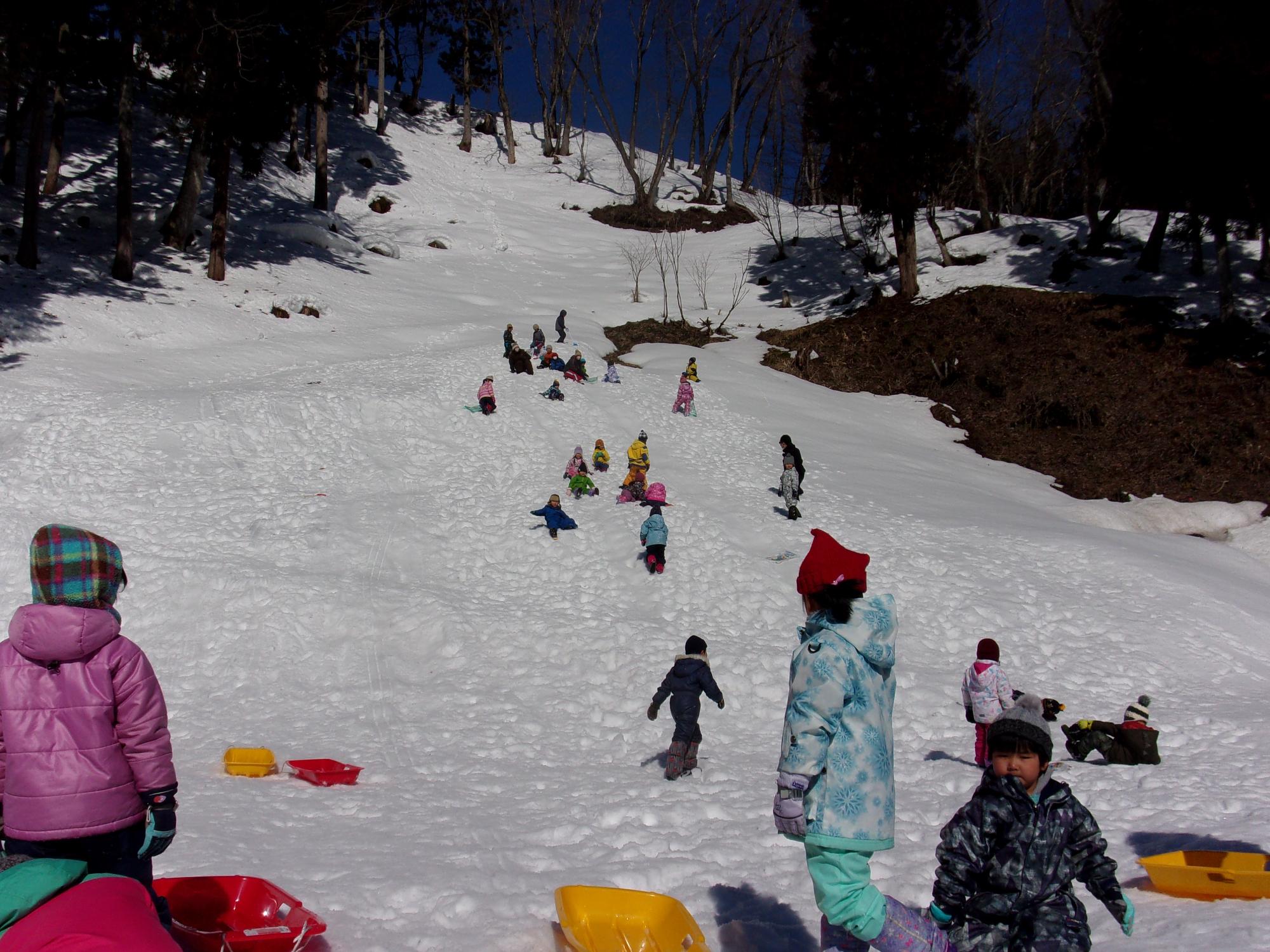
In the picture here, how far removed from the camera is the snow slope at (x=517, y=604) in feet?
16.0

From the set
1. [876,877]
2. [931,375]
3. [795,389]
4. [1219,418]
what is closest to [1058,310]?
[931,375]

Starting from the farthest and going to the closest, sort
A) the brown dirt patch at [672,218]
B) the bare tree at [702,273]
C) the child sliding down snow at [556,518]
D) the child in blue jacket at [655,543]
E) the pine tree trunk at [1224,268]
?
the brown dirt patch at [672,218]
the bare tree at [702,273]
the pine tree trunk at [1224,268]
the child sliding down snow at [556,518]
the child in blue jacket at [655,543]

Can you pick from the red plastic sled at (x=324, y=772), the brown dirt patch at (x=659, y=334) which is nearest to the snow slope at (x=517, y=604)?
the red plastic sled at (x=324, y=772)

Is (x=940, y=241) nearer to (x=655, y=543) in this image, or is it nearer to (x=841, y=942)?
(x=655, y=543)

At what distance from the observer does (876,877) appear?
4.55m

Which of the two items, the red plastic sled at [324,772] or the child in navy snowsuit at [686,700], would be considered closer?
the red plastic sled at [324,772]

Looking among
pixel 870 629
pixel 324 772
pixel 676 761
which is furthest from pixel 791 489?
pixel 870 629

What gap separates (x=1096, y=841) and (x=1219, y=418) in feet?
72.0

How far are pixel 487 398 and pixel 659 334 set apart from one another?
14.2m

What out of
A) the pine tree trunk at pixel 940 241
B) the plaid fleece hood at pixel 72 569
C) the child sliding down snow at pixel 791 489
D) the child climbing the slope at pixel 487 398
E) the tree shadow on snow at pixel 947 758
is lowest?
the tree shadow on snow at pixel 947 758

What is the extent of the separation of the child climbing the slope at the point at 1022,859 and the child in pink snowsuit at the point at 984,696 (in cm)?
427

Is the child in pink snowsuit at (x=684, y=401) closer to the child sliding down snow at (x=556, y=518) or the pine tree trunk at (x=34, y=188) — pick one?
the child sliding down snow at (x=556, y=518)

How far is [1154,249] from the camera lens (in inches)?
1037

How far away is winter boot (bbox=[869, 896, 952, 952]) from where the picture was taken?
9.20 feet
